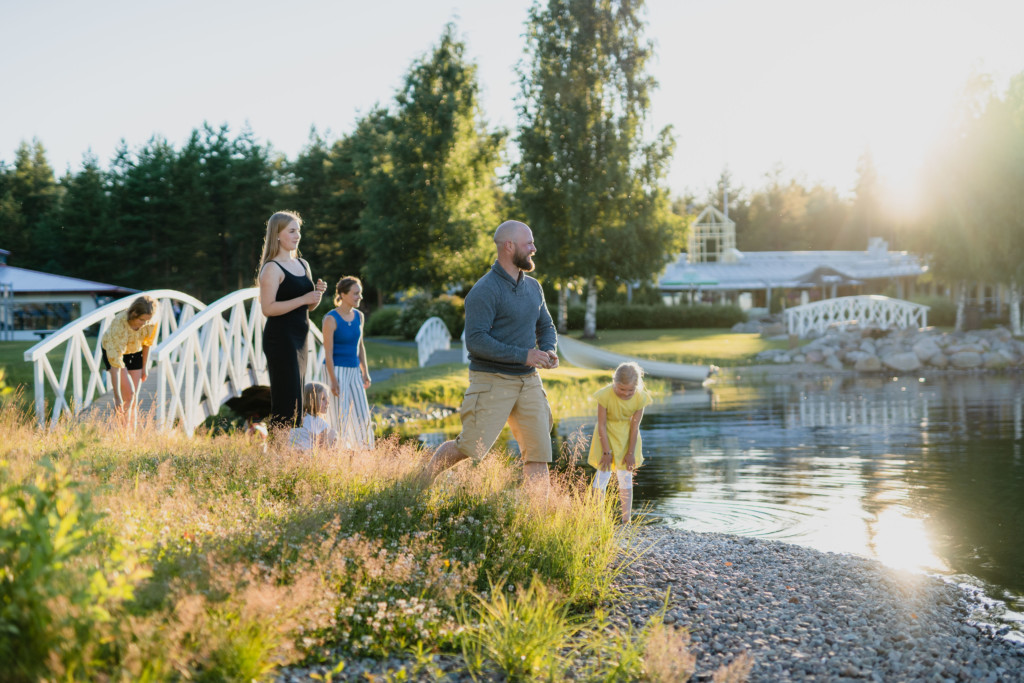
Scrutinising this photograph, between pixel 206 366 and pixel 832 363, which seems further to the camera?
pixel 832 363

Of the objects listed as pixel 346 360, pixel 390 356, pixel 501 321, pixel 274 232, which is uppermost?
pixel 274 232

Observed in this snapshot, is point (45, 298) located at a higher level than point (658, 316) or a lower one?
higher

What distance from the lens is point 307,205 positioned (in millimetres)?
52406

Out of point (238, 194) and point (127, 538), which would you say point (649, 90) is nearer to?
point (238, 194)

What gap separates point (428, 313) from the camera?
34.7 metres

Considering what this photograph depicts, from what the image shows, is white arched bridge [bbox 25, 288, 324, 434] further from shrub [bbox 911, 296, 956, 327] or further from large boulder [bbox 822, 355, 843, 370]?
shrub [bbox 911, 296, 956, 327]

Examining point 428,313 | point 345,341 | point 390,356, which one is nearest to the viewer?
point 345,341

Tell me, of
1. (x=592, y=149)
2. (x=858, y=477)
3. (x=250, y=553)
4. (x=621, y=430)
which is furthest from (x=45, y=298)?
(x=250, y=553)

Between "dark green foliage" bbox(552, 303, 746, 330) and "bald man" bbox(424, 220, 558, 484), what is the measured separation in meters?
36.5

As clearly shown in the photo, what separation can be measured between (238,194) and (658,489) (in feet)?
159

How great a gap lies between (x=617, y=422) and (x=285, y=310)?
8.40 feet

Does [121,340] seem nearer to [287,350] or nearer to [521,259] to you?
[287,350]

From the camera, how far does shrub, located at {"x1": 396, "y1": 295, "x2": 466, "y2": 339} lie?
34.4m

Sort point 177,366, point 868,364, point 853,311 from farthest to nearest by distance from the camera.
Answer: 1. point 853,311
2. point 868,364
3. point 177,366
